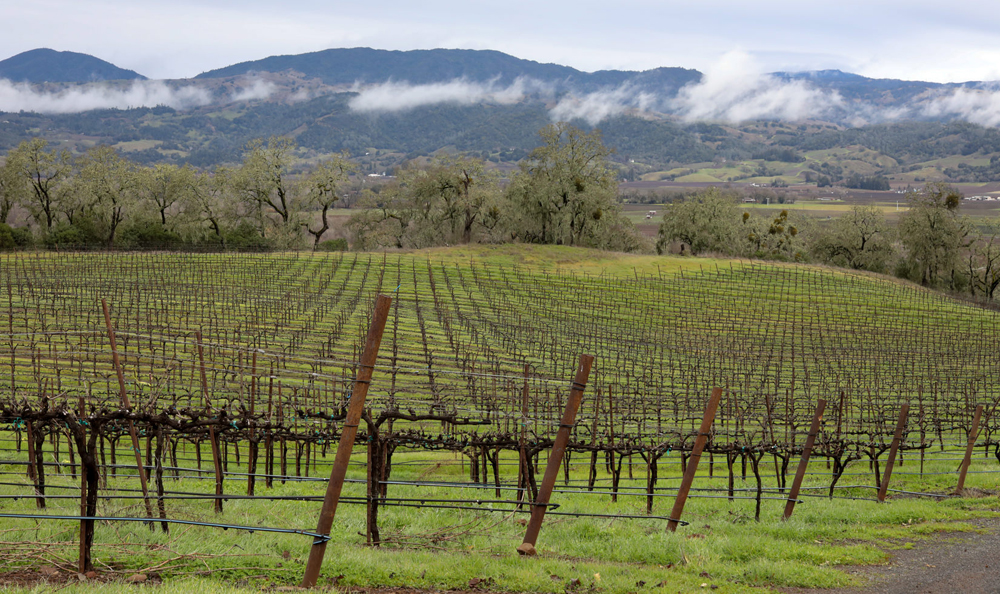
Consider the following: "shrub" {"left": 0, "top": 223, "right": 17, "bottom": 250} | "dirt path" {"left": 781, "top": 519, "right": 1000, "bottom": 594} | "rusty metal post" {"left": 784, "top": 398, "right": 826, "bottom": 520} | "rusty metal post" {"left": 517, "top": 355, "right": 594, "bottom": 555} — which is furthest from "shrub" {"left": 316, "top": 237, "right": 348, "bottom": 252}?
"dirt path" {"left": 781, "top": 519, "right": 1000, "bottom": 594}

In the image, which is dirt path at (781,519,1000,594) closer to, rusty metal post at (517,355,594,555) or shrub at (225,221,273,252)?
rusty metal post at (517,355,594,555)

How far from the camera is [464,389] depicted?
90.3 feet

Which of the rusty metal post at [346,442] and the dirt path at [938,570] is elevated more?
the rusty metal post at [346,442]

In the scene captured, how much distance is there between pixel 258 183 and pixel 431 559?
242 ft

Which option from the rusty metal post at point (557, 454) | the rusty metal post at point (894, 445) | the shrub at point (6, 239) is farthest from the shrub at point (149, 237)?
Result: the rusty metal post at point (557, 454)

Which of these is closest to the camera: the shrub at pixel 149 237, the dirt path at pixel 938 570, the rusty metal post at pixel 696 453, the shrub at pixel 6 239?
the dirt path at pixel 938 570

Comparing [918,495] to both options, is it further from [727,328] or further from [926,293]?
[926,293]

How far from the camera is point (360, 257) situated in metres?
65.4

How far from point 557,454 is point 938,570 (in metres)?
4.82

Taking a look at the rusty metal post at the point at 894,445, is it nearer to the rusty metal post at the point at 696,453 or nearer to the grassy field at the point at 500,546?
the grassy field at the point at 500,546

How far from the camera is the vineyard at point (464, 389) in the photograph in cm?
1016

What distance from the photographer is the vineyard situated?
10.2 meters

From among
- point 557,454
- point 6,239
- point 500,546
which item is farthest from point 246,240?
point 557,454

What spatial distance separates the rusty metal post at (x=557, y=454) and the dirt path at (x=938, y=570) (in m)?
2.74
